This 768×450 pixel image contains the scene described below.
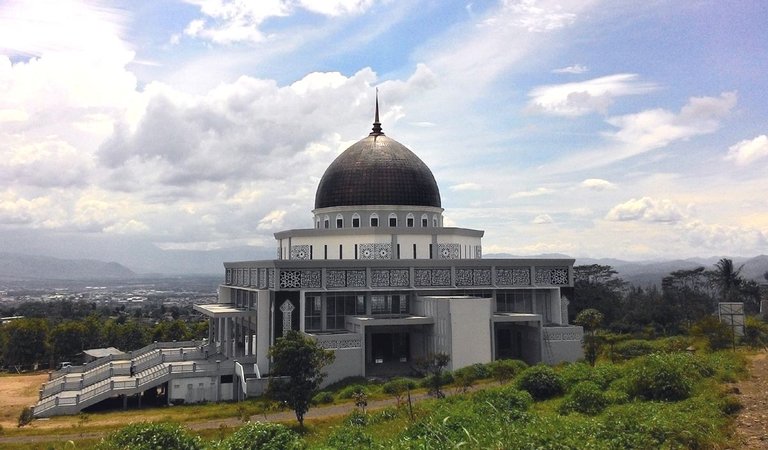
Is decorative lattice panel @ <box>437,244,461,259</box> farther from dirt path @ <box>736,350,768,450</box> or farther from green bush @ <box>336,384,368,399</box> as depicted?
dirt path @ <box>736,350,768,450</box>

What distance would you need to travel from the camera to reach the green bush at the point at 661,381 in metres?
16.1

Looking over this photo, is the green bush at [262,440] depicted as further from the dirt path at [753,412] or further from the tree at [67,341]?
the tree at [67,341]

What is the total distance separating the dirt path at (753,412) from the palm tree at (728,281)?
4720 centimetres

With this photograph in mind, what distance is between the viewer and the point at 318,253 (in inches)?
1580

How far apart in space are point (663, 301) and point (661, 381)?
50.4m

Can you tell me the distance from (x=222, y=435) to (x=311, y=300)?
15166 millimetres

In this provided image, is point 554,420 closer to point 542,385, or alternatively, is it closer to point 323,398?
point 542,385

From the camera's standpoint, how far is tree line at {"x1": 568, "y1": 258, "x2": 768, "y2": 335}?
52094 mm

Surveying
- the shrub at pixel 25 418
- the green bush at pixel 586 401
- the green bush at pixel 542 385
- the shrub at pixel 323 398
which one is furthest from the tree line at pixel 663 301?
the shrub at pixel 25 418

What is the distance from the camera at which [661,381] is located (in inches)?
647

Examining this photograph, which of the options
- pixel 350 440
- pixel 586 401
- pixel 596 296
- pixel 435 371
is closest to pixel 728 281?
pixel 596 296

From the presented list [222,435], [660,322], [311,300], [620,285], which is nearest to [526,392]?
[222,435]

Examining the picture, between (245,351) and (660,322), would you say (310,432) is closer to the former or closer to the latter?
(245,351)

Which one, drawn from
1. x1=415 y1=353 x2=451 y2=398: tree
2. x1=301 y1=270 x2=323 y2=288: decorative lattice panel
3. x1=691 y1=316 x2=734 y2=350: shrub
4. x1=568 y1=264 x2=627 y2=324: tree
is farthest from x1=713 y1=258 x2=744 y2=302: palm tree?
x1=301 y1=270 x2=323 y2=288: decorative lattice panel
